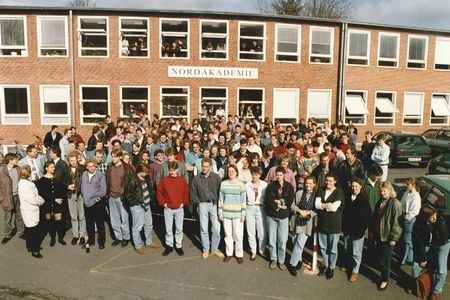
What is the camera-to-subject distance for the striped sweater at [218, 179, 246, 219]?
294 inches

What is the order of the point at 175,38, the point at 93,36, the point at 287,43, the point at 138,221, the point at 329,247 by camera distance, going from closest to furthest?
the point at 329,247
the point at 138,221
the point at 93,36
the point at 175,38
the point at 287,43

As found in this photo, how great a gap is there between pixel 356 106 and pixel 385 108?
2019 millimetres

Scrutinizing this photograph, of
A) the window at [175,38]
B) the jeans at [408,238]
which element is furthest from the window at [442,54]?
the jeans at [408,238]

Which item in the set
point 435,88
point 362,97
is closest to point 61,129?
point 362,97

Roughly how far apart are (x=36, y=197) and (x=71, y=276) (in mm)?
1811

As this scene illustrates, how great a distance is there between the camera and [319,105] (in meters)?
22.4

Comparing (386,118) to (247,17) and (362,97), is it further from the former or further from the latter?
(247,17)

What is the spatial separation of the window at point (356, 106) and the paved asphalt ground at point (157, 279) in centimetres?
1654

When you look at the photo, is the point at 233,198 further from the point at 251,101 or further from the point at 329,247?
the point at 251,101

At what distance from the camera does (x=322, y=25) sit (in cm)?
2209

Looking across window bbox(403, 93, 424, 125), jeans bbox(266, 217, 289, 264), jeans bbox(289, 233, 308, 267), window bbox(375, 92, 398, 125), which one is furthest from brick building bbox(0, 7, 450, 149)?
jeans bbox(289, 233, 308, 267)

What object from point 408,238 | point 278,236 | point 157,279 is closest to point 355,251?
point 408,238

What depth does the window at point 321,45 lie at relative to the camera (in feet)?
72.3

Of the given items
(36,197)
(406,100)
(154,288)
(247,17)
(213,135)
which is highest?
(247,17)
